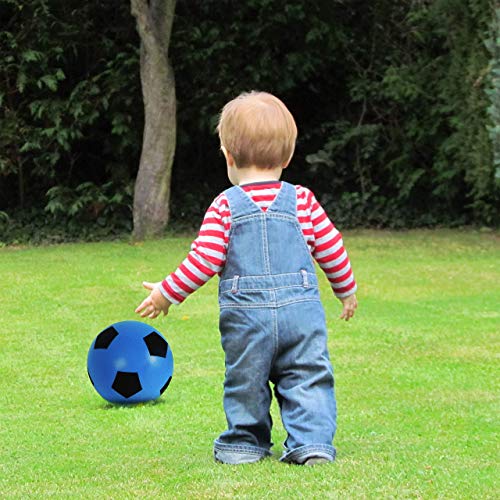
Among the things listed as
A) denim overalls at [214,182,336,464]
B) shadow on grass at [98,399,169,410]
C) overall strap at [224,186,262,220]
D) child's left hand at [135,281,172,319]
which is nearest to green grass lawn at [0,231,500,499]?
shadow on grass at [98,399,169,410]

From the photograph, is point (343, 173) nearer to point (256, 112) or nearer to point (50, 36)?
point (50, 36)

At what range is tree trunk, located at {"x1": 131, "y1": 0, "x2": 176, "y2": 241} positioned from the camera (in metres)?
17.3

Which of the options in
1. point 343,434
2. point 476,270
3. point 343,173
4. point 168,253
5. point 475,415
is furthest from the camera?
point 343,173

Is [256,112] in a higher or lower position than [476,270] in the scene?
Result: higher

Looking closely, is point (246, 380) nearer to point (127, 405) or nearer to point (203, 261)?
point (203, 261)

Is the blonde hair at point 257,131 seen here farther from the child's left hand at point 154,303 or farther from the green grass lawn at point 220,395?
the green grass lawn at point 220,395

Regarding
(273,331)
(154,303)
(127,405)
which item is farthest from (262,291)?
(127,405)

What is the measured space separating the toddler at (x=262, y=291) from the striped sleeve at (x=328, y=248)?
0.07 m

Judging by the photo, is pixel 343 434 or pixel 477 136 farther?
pixel 477 136

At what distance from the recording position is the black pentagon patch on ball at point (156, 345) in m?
Result: 6.69

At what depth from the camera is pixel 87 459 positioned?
532 cm

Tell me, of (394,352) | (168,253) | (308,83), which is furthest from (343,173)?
(394,352)

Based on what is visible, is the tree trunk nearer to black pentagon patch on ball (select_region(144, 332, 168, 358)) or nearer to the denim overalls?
black pentagon patch on ball (select_region(144, 332, 168, 358))

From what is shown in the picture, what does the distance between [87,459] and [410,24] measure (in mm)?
14502
